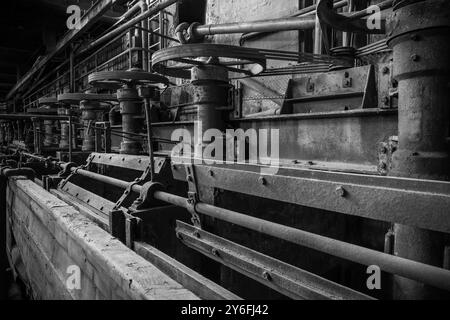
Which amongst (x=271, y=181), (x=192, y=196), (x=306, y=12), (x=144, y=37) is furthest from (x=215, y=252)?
(x=144, y=37)

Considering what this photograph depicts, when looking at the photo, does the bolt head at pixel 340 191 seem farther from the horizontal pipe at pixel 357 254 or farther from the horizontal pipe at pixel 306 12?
the horizontal pipe at pixel 306 12

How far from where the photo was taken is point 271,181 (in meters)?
1.30

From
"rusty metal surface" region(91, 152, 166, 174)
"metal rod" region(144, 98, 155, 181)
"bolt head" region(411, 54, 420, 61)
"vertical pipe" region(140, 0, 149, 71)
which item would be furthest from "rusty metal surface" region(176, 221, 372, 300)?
"vertical pipe" region(140, 0, 149, 71)

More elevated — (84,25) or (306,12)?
(84,25)

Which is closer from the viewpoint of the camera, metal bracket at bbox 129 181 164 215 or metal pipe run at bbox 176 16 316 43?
metal bracket at bbox 129 181 164 215

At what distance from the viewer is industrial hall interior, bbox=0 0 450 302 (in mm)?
1155

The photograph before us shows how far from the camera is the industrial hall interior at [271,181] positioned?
1.16 m

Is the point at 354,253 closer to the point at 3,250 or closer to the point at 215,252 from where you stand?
the point at 215,252

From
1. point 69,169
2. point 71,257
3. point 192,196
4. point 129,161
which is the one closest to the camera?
point 192,196

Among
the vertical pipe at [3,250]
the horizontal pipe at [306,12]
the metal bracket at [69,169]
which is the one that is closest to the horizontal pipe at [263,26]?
the horizontal pipe at [306,12]

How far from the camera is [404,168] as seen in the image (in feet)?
4.25

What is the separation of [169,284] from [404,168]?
1025mm

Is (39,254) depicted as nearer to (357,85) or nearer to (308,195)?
(308,195)

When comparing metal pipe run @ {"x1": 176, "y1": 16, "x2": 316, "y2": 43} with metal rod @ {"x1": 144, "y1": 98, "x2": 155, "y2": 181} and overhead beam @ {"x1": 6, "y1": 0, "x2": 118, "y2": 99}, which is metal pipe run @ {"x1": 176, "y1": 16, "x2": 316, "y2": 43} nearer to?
metal rod @ {"x1": 144, "y1": 98, "x2": 155, "y2": 181}
